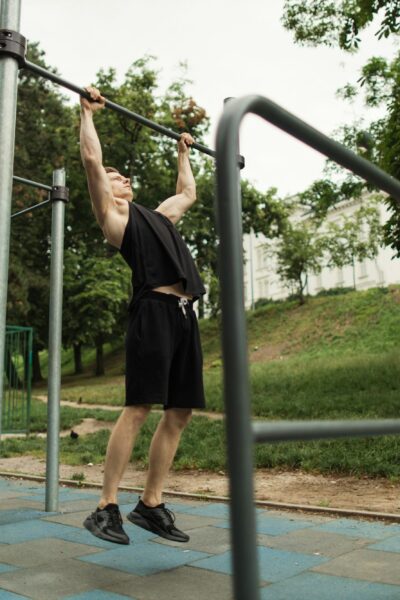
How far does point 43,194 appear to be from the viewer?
62.0 ft

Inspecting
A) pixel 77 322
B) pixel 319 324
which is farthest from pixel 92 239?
pixel 319 324

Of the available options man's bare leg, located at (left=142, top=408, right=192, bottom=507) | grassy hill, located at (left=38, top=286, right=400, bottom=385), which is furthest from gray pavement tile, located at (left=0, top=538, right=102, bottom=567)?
grassy hill, located at (left=38, top=286, right=400, bottom=385)

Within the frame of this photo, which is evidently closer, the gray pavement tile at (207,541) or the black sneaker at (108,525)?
the black sneaker at (108,525)

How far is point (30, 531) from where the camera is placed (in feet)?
10.4

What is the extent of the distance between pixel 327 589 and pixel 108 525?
0.91 meters

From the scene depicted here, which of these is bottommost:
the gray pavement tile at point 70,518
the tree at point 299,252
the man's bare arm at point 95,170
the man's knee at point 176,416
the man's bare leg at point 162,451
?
the gray pavement tile at point 70,518

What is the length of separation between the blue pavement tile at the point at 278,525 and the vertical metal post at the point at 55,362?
107cm

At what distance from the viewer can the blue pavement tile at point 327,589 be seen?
2.09 meters

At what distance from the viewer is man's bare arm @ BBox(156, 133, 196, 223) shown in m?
3.29

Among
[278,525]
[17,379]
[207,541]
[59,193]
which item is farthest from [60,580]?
[17,379]

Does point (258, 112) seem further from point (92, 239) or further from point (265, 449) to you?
point (92, 239)

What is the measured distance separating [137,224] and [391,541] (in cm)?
188

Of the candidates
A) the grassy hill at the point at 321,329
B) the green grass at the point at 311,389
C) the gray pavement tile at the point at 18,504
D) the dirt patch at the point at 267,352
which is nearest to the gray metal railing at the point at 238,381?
the green grass at the point at 311,389

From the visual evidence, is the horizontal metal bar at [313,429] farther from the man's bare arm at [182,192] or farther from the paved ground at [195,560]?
the man's bare arm at [182,192]
